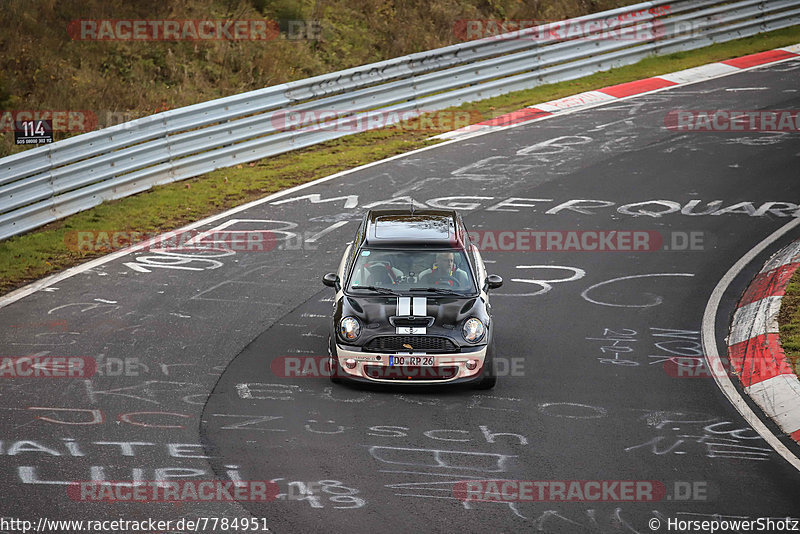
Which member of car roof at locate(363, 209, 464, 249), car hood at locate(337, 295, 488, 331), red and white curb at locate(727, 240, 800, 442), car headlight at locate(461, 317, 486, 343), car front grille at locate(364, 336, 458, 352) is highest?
car roof at locate(363, 209, 464, 249)

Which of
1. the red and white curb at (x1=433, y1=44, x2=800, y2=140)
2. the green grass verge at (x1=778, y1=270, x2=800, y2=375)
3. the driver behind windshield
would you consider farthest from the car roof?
the red and white curb at (x1=433, y1=44, x2=800, y2=140)

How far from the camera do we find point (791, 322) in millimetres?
11625

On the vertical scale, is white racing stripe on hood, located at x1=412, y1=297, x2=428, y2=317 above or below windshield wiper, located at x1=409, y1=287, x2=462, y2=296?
below

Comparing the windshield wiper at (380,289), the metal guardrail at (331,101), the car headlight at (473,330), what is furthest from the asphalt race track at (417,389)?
the metal guardrail at (331,101)

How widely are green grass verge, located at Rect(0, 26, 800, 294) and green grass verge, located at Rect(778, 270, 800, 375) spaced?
8.80 metres

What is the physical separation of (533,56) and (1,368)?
15.6m

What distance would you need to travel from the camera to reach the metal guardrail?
15.2m

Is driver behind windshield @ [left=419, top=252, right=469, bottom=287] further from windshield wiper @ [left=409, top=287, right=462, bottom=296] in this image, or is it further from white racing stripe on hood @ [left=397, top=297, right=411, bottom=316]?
white racing stripe on hood @ [left=397, top=297, right=411, bottom=316]

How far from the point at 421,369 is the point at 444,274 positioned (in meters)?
1.30

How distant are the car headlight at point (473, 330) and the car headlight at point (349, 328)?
1.13 m

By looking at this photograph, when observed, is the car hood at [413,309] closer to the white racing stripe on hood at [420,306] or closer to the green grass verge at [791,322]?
the white racing stripe on hood at [420,306]

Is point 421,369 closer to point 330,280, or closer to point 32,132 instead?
point 330,280

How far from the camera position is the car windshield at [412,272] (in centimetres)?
1053

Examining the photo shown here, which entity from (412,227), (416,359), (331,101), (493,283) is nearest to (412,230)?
(412,227)
